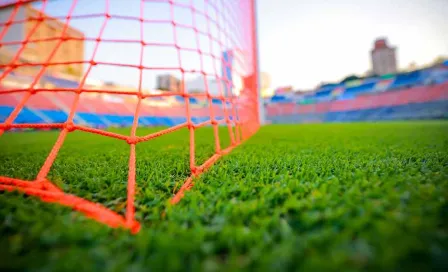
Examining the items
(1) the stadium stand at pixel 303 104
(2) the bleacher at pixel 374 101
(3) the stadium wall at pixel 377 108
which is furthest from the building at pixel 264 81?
(2) the bleacher at pixel 374 101

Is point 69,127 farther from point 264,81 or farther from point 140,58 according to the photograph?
point 264,81

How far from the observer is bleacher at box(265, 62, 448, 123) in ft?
45.2

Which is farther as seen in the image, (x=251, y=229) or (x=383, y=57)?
(x=383, y=57)

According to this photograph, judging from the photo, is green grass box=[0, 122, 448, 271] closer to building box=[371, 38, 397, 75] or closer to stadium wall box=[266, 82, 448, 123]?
stadium wall box=[266, 82, 448, 123]

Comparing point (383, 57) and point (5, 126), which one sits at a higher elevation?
point (383, 57)

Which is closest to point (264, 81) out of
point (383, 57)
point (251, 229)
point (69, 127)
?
point (69, 127)

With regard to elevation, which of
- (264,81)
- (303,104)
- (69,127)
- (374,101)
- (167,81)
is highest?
(167,81)

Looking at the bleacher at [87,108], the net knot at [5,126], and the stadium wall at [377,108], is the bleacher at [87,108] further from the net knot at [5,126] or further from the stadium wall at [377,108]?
the stadium wall at [377,108]

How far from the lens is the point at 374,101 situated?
16688 mm

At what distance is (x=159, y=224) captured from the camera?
1.71 feet

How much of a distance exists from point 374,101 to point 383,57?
1758 cm

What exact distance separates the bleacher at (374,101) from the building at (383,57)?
13.6 metres

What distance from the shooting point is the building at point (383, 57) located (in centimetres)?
2888

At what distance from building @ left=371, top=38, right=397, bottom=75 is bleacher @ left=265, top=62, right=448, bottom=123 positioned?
44.5ft
